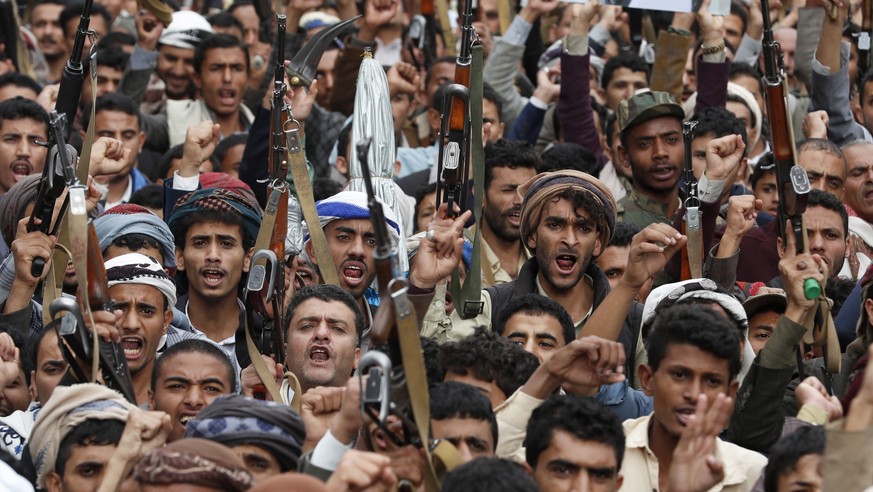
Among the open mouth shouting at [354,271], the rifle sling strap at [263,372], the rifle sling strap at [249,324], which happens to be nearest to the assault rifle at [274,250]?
the rifle sling strap at [249,324]

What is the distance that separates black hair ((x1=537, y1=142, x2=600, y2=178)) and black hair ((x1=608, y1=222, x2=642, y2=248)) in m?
0.72

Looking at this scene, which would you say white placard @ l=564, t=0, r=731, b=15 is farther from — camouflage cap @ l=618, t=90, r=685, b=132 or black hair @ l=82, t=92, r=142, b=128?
black hair @ l=82, t=92, r=142, b=128

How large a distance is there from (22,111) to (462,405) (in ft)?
14.8

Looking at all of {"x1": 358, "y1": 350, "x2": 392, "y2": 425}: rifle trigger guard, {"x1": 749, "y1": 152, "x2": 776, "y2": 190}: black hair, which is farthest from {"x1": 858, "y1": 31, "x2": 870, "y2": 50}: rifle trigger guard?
{"x1": 358, "y1": 350, "x2": 392, "y2": 425}: rifle trigger guard

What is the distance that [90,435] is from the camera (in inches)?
232

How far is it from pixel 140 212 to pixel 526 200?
194 cm

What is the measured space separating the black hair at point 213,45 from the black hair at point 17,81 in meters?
1.17

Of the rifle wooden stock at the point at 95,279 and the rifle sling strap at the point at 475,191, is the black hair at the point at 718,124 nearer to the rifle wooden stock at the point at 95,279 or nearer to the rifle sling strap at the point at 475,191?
the rifle sling strap at the point at 475,191

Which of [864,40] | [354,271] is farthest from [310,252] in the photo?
[864,40]

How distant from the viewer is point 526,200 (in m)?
7.79

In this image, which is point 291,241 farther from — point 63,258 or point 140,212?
point 63,258

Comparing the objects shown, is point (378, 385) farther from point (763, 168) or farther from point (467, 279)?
point (763, 168)

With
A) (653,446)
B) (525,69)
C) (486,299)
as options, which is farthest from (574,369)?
(525,69)

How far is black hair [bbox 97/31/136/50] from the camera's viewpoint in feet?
40.1
